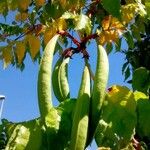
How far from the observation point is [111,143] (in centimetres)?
167

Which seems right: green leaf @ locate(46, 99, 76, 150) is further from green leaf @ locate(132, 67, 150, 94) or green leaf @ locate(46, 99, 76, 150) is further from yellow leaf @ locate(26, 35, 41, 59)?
yellow leaf @ locate(26, 35, 41, 59)

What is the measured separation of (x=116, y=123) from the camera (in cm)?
168

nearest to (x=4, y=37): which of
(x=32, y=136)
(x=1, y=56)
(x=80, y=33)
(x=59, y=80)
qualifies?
(x=1, y=56)

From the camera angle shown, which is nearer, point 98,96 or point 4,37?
point 98,96

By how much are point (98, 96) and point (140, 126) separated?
225mm

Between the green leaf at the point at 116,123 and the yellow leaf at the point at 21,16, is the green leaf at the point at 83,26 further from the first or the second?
the yellow leaf at the point at 21,16

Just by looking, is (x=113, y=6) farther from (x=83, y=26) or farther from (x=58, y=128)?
(x=58, y=128)

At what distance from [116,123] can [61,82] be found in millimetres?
302

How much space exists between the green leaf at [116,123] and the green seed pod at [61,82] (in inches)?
7.7

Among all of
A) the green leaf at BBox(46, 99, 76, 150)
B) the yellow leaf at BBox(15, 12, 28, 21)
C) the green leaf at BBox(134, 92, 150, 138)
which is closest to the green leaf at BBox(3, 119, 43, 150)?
the green leaf at BBox(46, 99, 76, 150)

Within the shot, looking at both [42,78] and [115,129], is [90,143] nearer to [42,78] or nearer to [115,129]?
[115,129]

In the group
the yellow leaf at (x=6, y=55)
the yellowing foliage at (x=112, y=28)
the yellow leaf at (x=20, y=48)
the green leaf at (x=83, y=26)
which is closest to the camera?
the green leaf at (x=83, y=26)

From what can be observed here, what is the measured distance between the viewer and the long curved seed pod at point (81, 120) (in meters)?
1.51

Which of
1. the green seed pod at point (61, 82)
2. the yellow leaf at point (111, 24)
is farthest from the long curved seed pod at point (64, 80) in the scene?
the yellow leaf at point (111, 24)
